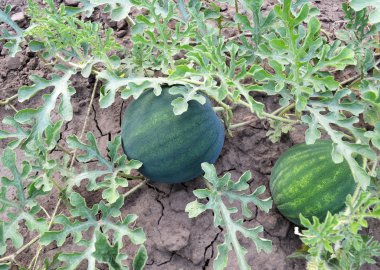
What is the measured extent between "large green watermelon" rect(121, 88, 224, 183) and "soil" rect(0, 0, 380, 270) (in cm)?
27

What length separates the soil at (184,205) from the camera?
2.34 meters

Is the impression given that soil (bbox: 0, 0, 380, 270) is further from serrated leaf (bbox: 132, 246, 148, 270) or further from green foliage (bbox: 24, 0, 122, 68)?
serrated leaf (bbox: 132, 246, 148, 270)

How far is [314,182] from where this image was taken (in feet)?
6.84

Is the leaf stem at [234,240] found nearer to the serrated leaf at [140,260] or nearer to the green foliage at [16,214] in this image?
the serrated leaf at [140,260]

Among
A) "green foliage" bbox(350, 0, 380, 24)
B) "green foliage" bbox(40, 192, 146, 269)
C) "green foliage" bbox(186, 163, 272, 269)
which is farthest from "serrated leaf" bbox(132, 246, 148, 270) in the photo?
"green foliage" bbox(350, 0, 380, 24)

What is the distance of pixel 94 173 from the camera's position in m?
2.25

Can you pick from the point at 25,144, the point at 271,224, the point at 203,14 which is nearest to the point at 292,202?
the point at 271,224

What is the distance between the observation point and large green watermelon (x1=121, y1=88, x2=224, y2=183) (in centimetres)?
214

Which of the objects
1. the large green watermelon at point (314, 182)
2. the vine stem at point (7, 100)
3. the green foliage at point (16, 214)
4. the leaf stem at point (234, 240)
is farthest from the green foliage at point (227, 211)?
the vine stem at point (7, 100)

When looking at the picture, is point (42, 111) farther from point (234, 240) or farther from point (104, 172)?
point (234, 240)

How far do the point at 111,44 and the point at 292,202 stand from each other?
1107mm

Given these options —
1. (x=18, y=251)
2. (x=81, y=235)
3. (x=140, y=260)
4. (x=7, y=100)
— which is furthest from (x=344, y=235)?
(x=7, y=100)

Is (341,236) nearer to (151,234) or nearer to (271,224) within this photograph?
(271,224)

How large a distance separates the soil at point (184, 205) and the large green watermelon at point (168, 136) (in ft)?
0.87
